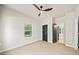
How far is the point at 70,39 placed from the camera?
2.22 metres

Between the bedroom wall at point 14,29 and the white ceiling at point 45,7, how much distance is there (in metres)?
0.09

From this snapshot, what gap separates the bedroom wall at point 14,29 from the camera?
213 cm

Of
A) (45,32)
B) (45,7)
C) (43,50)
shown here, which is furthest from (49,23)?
(43,50)

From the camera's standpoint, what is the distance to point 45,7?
2146mm

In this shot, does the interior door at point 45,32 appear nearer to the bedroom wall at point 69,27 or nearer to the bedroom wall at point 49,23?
the bedroom wall at point 49,23

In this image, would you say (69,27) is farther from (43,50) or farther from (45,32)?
(43,50)

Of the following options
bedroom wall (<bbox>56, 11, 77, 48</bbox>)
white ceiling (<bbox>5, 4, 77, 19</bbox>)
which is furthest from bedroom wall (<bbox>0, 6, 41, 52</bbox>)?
bedroom wall (<bbox>56, 11, 77, 48</bbox>)

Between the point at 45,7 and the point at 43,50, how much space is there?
0.91 meters

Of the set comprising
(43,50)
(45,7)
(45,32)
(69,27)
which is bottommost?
(43,50)

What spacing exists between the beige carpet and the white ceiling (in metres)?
0.64

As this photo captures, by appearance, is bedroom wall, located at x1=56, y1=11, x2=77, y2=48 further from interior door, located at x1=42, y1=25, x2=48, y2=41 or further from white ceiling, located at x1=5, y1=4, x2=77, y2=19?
interior door, located at x1=42, y1=25, x2=48, y2=41
